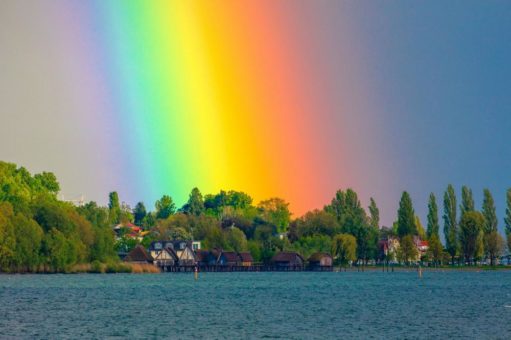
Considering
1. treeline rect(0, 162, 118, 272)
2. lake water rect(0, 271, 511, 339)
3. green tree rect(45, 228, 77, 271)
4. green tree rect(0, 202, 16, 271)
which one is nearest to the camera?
lake water rect(0, 271, 511, 339)

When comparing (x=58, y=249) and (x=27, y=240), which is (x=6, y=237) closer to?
Answer: (x=27, y=240)

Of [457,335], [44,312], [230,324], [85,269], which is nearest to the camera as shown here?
[457,335]

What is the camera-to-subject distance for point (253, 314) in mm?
82812

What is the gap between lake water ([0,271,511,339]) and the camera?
65.4 m

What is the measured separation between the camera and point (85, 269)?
18925 centimetres

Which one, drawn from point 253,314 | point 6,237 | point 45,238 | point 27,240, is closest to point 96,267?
point 45,238

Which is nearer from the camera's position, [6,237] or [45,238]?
[6,237]

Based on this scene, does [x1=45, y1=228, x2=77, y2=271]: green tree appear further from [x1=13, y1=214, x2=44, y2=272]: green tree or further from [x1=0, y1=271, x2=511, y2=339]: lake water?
[x1=0, y1=271, x2=511, y2=339]: lake water

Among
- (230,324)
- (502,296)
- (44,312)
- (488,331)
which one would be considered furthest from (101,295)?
(488,331)

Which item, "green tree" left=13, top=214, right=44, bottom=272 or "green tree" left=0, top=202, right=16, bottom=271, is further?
"green tree" left=13, top=214, right=44, bottom=272

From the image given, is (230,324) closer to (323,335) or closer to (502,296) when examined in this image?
(323,335)

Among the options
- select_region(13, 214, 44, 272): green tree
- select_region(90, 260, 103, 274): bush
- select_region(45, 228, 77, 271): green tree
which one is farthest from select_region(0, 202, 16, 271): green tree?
select_region(90, 260, 103, 274): bush

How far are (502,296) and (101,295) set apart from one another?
50.3m

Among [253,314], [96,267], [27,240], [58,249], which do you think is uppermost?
[27,240]
